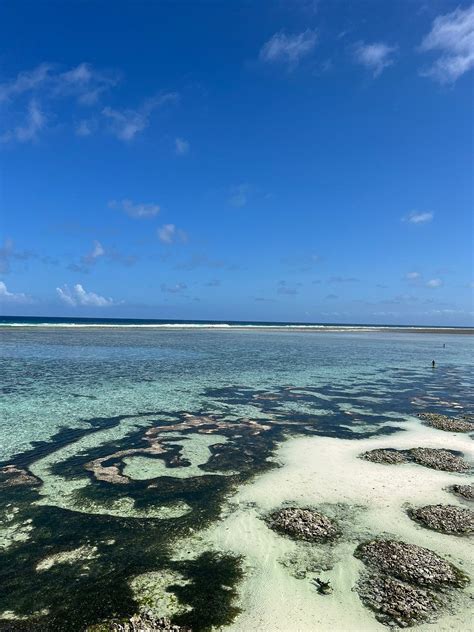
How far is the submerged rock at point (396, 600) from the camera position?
5.16 meters

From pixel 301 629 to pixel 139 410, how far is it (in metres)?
12.8

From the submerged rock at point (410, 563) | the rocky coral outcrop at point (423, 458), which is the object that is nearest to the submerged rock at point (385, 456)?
the rocky coral outcrop at point (423, 458)

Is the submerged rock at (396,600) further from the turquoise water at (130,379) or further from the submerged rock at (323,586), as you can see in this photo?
the turquoise water at (130,379)

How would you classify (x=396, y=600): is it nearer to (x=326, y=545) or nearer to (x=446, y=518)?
(x=326, y=545)

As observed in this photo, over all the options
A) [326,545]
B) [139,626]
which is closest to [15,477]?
[139,626]

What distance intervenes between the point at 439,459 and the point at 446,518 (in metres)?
3.91

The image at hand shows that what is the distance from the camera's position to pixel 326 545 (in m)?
6.86

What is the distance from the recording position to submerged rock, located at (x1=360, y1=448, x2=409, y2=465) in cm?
1115

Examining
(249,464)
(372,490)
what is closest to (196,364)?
(249,464)

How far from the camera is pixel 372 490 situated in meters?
9.22

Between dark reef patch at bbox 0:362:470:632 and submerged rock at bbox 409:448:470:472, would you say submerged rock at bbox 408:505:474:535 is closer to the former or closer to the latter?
submerged rock at bbox 409:448:470:472

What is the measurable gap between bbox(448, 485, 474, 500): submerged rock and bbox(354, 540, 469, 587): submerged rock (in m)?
2.94

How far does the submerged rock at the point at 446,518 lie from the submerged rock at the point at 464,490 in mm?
746

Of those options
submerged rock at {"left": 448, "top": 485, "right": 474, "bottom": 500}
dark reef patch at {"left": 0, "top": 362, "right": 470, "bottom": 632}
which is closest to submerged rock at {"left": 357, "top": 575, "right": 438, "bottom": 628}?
dark reef patch at {"left": 0, "top": 362, "right": 470, "bottom": 632}
